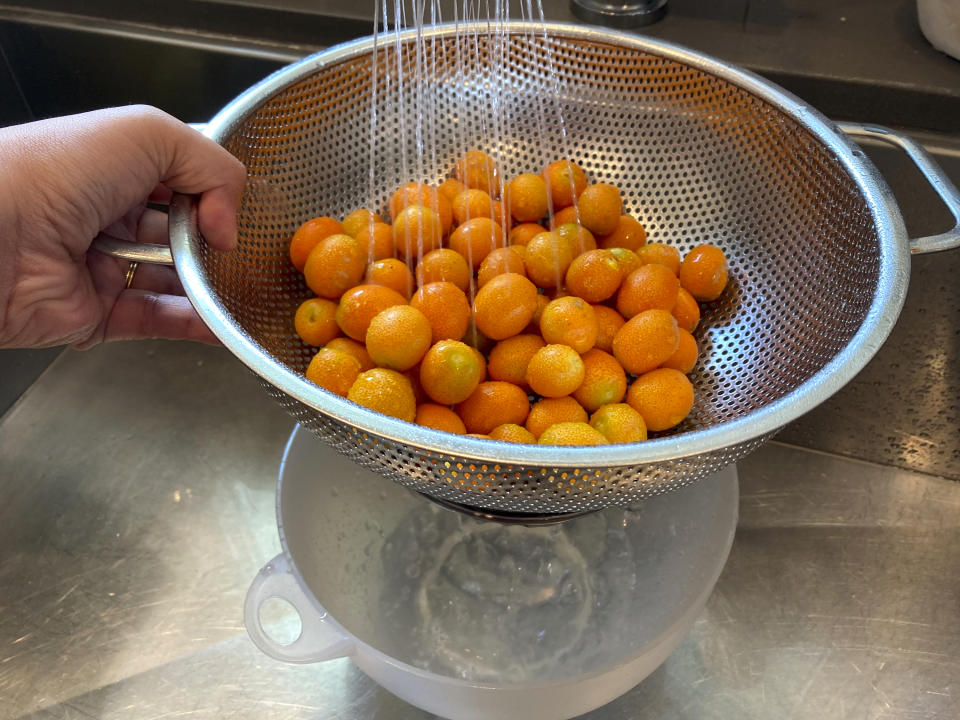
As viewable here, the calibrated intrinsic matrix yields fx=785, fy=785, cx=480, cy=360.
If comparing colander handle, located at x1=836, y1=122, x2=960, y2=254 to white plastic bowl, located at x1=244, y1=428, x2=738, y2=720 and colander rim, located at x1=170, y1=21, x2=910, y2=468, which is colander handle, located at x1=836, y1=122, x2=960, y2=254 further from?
white plastic bowl, located at x1=244, y1=428, x2=738, y2=720

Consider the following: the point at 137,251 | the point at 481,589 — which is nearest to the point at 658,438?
the point at 481,589

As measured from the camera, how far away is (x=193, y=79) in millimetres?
1084

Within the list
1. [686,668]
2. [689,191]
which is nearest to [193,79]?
[689,191]

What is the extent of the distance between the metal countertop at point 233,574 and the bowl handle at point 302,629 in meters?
0.20

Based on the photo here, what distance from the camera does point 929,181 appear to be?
29.5 inches

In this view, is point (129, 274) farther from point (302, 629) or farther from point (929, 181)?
point (929, 181)

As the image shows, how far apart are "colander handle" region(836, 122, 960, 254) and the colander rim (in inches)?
0.9

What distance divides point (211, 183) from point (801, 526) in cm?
85

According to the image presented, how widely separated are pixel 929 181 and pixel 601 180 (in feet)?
1.13

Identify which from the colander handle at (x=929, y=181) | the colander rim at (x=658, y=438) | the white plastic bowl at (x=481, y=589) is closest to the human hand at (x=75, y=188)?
the colander rim at (x=658, y=438)

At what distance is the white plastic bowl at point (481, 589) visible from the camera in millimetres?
723

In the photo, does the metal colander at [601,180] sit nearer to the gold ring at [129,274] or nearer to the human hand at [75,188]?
the human hand at [75,188]

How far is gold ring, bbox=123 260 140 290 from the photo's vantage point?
2.90 feet

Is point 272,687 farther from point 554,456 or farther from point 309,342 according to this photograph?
point 554,456
